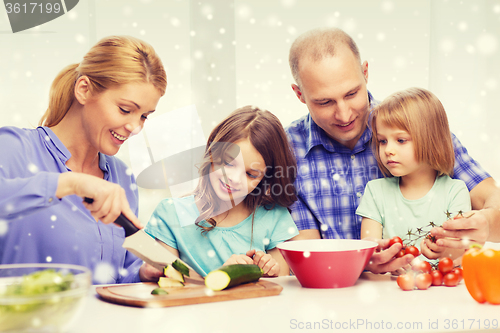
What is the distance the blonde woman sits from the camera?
129cm

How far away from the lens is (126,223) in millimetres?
903

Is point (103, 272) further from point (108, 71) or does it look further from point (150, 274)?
point (108, 71)

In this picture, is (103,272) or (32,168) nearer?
(32,168)

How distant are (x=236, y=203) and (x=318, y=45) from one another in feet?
2.28

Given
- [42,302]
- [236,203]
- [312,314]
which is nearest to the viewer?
[42,302]

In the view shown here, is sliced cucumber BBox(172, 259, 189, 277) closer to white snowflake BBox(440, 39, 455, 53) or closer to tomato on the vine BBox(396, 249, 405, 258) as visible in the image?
tomato on the vine BBox(396, 249, 405, 258)

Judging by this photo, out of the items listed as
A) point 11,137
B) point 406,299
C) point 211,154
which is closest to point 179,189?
→ point 211,154

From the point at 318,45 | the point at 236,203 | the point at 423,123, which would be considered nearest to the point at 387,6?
the point at 318,45

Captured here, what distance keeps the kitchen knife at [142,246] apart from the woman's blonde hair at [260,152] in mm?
463

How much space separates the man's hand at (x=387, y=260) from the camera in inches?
38.7

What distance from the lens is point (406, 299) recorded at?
2.77 feet

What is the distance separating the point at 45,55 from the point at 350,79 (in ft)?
5.07

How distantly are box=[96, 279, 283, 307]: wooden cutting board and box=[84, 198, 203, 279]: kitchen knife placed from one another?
0.07 metres

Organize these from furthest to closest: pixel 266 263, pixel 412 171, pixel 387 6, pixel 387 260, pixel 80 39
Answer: pixel 387 6
pixel 80 39
pixel 412 171
pixel 266 263
pixel 387 260
